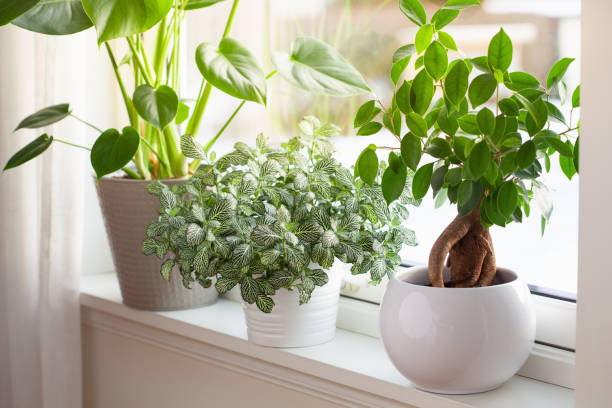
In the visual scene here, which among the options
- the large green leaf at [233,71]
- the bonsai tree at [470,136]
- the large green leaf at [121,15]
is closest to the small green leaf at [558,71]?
the bonsai tree at [470,136]

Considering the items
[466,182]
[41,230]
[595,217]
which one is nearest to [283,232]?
[466,182]

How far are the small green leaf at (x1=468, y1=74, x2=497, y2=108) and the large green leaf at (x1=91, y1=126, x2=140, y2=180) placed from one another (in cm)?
52

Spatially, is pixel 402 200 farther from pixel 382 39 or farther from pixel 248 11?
pixel 248 11

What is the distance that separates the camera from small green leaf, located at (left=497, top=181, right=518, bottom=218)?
30.7 inches

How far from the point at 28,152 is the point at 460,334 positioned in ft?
2.44

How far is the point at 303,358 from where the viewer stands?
3.44 ft

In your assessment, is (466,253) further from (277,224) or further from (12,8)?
(12,8)

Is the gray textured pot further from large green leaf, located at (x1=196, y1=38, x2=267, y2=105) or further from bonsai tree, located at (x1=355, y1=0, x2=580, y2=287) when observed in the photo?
bonsai tree, located at (x1=355, y1=0, x2=580, y2=287)

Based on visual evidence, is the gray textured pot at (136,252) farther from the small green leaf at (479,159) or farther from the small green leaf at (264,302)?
the small green leaf at (479,159)

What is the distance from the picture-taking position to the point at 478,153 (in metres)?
0.75

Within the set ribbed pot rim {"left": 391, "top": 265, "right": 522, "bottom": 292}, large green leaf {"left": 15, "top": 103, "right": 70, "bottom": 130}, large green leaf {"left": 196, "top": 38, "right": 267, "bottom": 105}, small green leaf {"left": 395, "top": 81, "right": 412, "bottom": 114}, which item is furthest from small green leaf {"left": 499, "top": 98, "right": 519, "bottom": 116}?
large green leaf {"left": 15, "top": 103, "right": 70, "bottom": 130}

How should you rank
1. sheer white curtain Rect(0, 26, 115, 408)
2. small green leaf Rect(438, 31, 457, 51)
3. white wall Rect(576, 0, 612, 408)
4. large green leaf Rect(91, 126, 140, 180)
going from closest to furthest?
white wall Rect(576, 0, 612, 408)
small green leaf Rect(438, 31, 457, 51)
large green leaf Rect(91, 126, 140, 180)
sheer white curtain Rect(0, 26, 115, 408)

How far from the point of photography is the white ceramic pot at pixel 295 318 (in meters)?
1.05

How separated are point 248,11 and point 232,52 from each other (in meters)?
0.48
